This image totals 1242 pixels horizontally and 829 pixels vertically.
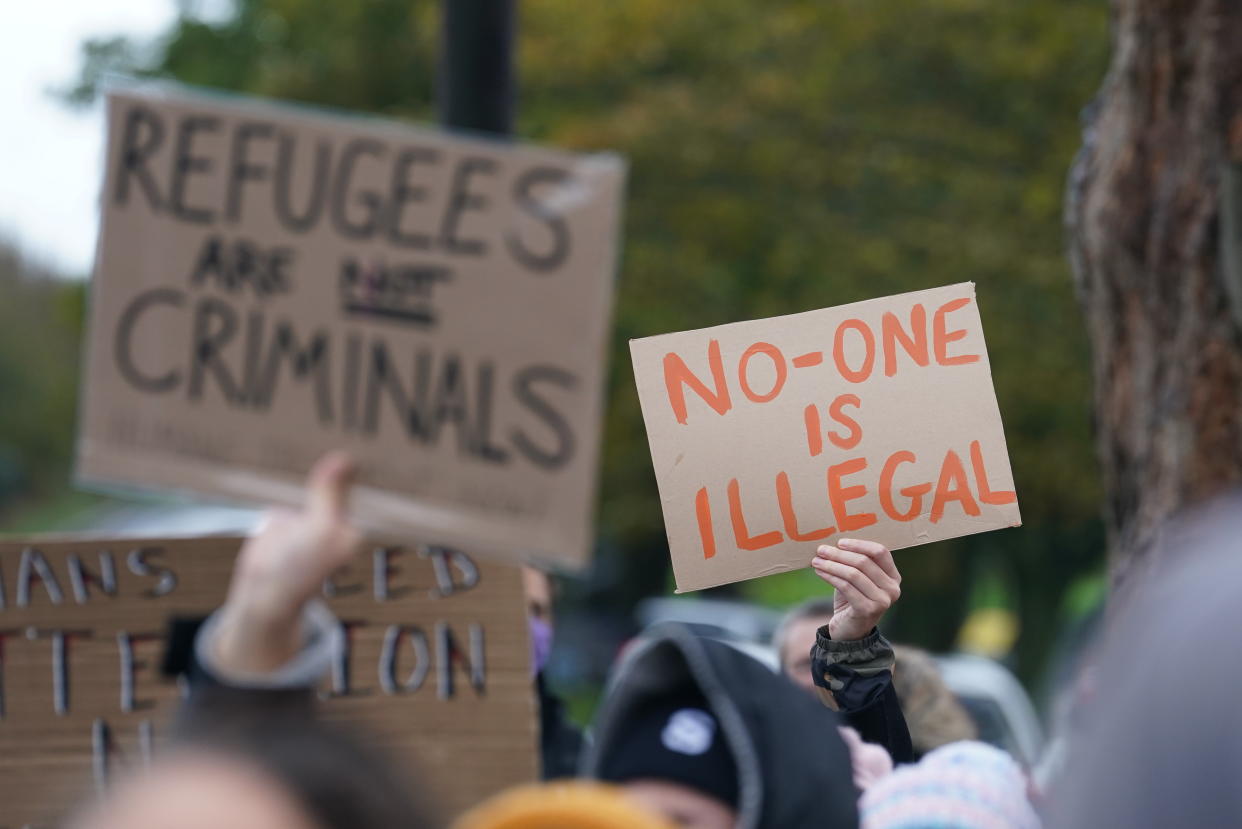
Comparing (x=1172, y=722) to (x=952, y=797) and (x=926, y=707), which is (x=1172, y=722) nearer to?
(x=952, y=797)

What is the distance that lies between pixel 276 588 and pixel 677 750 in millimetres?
573

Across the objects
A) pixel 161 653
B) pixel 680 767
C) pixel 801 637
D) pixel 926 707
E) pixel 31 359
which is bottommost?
pixel 31 359

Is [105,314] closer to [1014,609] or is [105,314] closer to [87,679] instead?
[87,679]

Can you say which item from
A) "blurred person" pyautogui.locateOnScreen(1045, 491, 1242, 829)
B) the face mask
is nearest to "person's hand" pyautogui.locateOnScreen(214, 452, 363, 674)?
"blurred person" pyautogui.locateOnScreen(1045, 491, 1242, 829)

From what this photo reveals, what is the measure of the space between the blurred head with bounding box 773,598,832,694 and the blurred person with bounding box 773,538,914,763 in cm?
64

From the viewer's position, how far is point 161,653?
9.05ft

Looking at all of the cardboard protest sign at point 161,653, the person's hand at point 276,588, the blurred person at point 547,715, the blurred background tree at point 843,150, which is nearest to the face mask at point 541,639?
the blurred person at point 547,715

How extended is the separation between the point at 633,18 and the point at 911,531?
32.1ft

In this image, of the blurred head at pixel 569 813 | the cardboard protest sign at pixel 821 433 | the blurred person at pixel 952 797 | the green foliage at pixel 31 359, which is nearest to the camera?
the blurred head at pixel 569 813

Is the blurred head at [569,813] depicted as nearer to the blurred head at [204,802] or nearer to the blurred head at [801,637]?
the blurred head at [204,802]

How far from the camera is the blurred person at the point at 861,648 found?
8.73ft

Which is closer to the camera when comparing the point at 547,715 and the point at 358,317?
the point at 358,317

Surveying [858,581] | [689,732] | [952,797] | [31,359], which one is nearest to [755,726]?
[689,732]

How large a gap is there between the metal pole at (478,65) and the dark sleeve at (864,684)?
1816 millimetres
